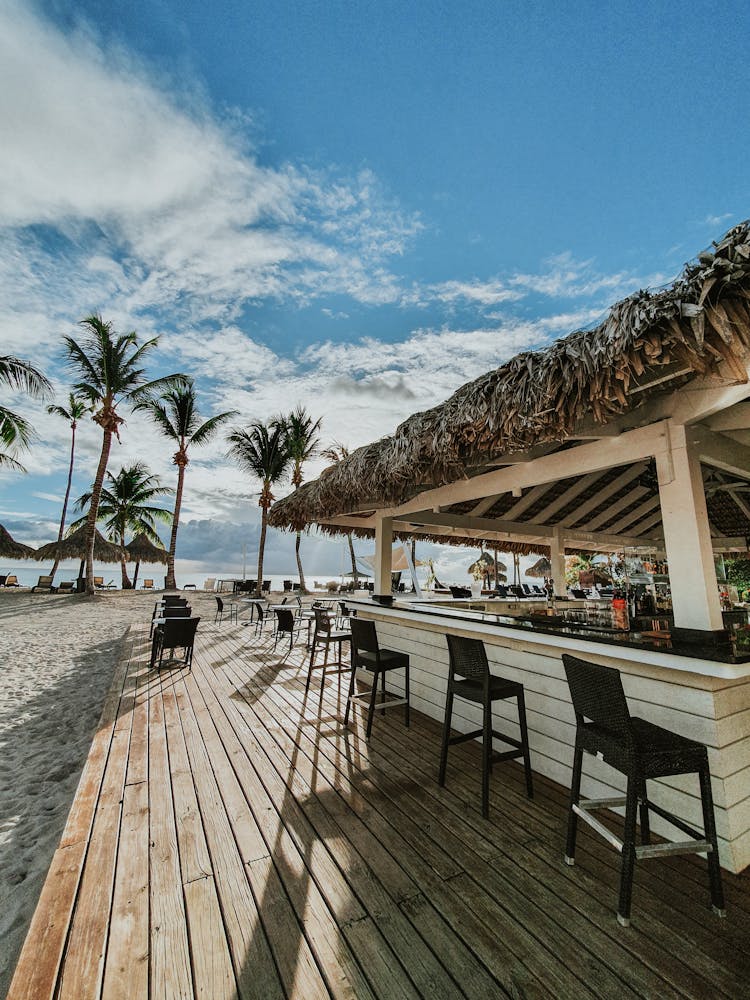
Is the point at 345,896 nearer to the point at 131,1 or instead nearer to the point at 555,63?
the point at 555,63

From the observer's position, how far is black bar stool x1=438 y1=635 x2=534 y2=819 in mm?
2287

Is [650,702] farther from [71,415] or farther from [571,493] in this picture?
[71,415]

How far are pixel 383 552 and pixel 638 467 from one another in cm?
322

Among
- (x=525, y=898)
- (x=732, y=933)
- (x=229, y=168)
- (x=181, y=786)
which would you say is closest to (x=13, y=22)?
(x=229, y=168)

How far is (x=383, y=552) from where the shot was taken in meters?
5.67

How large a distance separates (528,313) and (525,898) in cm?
1099

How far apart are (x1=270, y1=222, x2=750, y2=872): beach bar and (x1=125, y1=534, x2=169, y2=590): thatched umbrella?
891 inches

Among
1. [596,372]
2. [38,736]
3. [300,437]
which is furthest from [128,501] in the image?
[596,372]

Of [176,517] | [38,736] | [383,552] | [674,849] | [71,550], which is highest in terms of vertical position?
[176,517]

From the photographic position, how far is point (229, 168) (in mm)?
6844

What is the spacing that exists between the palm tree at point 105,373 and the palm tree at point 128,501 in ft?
25.5

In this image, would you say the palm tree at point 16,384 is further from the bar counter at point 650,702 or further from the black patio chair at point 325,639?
the bar counter at point 650,702

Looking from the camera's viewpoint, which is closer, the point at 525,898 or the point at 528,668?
the point at 525,898

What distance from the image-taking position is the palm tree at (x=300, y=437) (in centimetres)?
1892
